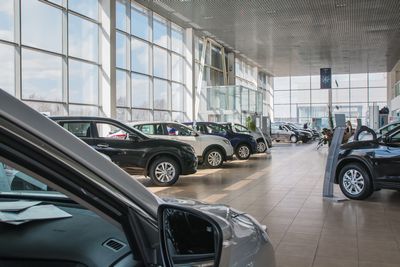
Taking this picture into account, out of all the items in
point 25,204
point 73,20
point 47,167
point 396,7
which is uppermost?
point 396,7

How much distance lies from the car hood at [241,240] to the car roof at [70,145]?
0.84 ft

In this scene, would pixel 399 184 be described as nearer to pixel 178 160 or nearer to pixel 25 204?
pixel 178 160

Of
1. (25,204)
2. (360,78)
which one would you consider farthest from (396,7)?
(360,78)

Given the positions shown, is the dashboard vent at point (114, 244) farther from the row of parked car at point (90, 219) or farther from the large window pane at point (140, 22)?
the large window pane at point (140, 22)

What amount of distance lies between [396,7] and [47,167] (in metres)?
21.4

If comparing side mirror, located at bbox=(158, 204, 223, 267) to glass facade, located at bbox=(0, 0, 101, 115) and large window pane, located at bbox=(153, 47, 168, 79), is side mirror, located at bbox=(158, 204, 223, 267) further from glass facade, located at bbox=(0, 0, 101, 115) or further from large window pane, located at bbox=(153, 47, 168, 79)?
large window pane, located at bbox=(153, 47, 168, 79)

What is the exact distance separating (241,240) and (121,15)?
18770 mm

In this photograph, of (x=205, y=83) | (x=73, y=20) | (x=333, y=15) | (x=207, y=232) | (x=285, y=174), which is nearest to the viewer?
(x=207, y=232)

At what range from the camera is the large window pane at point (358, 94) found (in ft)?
157

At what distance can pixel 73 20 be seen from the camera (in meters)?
16.3

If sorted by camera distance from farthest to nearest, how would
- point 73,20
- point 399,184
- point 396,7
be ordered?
point 396,7 → point 73,20 → point 399,184

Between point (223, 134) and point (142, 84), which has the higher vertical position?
point (142, 84)

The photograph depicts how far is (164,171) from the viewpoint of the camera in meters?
10.7

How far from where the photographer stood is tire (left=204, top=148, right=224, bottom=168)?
48.7 feet
